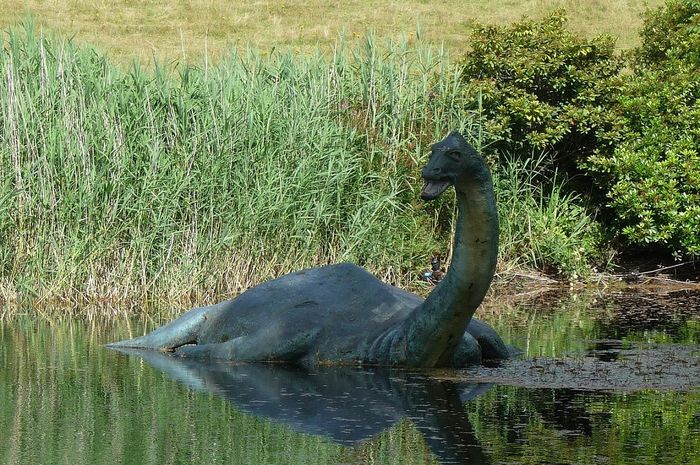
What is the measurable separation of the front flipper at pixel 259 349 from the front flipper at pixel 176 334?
0.72 ft

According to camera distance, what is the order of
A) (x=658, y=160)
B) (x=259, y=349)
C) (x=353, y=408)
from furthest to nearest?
(x=658, y=160), (x=259, y=349), (x=353, y=408)

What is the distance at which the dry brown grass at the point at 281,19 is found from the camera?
3069cm

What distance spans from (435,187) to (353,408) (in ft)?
4.61

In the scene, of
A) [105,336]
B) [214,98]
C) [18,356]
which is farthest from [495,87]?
[18,356]

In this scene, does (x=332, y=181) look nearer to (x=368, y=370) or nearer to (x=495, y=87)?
(x=495, y=87)

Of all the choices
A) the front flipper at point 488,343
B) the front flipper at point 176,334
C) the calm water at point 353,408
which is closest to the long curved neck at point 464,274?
the calm water at point 353,408

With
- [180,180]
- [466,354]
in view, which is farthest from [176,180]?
[466,354]

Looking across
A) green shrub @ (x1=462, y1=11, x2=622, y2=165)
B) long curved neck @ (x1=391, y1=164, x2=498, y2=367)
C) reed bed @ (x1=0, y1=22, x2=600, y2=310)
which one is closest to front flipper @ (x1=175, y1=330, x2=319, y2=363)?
long curved neck @ (x1=391, y1=164, x2=498, y2=367)

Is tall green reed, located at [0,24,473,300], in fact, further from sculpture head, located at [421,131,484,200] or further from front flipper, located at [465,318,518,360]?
sculpture head, located at [421,131,484,200]

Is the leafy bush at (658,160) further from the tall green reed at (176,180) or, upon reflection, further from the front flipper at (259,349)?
the front flipper at (259,349)

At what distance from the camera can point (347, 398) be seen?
7.38m

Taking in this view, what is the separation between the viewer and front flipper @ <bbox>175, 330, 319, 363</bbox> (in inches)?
345

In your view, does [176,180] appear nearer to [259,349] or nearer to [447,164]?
[259,349]

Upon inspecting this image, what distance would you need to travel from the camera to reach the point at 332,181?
508 inches
